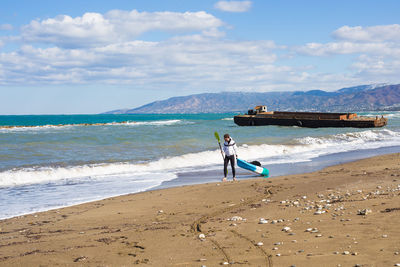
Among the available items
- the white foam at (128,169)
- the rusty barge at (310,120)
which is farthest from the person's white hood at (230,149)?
the rusty barge at (310,120)

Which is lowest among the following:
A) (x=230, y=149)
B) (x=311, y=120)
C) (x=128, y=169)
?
(x=128, y=169)

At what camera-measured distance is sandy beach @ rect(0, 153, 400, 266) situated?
551cm

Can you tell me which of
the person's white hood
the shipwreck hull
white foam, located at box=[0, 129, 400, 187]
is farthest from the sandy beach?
the shipwreck hull

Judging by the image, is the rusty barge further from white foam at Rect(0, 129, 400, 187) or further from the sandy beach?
the sandy beach

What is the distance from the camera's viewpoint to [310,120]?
5838 cm

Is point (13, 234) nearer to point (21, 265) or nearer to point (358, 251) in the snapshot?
point (21, 265)

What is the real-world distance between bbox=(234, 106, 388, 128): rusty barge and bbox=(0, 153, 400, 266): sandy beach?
46.2 meters

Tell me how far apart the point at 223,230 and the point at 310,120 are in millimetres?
53579

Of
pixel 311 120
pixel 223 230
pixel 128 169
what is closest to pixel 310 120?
pixel 311 120

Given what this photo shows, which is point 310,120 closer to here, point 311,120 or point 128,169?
point 311,120

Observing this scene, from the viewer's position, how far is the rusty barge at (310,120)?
178 feet

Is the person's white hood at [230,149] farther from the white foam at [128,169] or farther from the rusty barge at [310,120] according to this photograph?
the rusty barge at [310,120]

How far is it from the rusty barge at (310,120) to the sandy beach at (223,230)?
151ft

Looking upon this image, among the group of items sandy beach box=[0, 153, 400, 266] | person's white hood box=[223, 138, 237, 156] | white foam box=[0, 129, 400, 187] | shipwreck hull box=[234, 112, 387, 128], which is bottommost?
white foam box=[0, 129, 400, 187]
